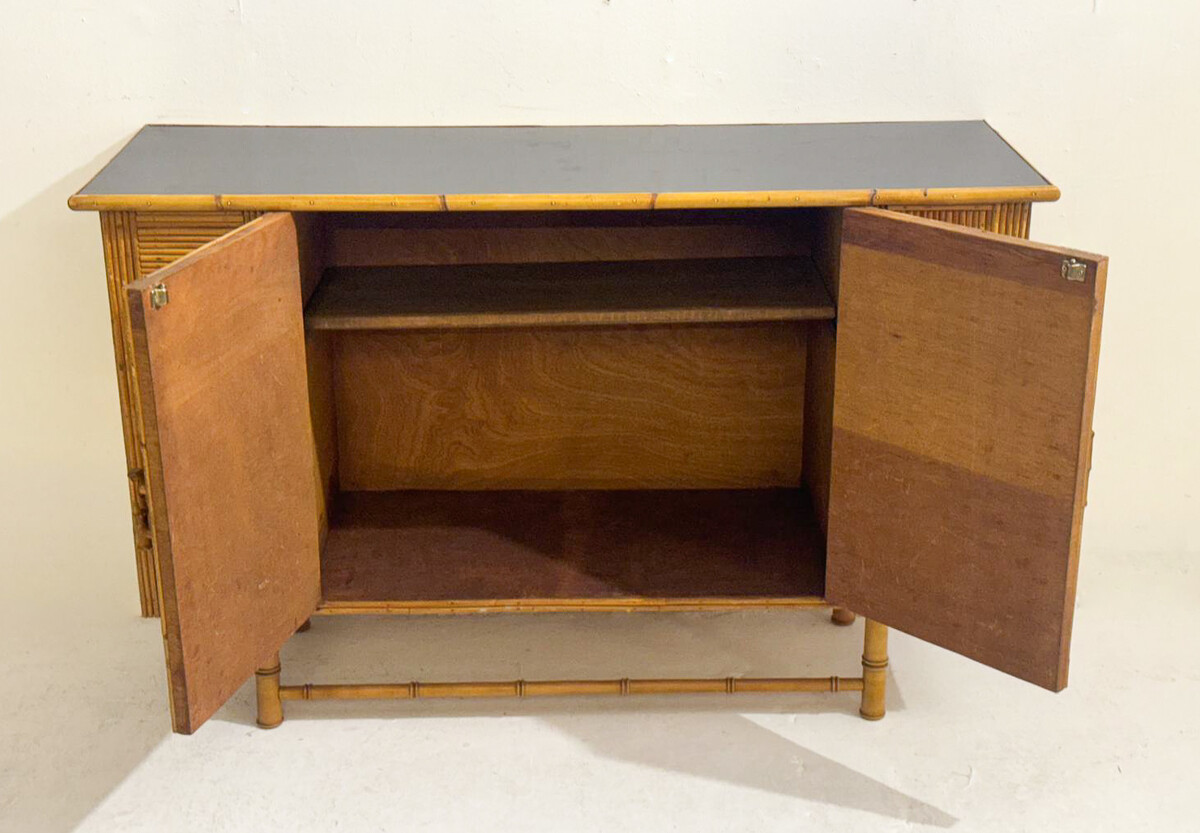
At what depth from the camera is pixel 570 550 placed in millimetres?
2584

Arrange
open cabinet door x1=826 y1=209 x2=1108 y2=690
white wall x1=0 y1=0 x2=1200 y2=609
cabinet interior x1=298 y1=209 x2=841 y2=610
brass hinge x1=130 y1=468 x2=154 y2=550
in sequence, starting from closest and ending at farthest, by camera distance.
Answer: open cabinet door x1=826 y1=209 x2=1108 y2=690 < brass hinge x1=130 y1=468 x2=154 y2=550 < cabinet interior x1=298 y1=209 x2=841 y2=610 < white wall x1=0 y1=0 x2=1200 y2=609

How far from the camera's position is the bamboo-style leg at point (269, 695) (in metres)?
2.43

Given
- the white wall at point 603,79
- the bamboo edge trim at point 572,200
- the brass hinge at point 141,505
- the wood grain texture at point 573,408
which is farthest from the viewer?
the wood grain texture at point 573,408

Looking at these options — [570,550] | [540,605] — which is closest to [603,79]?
[570,550]

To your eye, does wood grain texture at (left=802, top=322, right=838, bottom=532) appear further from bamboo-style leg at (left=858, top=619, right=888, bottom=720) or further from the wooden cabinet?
bamboo-style leg at (left=858, top=619, right=888, bottom=720)

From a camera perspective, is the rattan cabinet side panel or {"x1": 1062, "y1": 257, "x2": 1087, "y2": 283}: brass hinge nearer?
{"x1": 1062, "y1": 257, "x2": 1087, "y2": 283}: brass hinge

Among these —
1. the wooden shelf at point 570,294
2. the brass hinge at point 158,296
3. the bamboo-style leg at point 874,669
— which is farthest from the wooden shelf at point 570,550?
the brass hinge at point 158,296

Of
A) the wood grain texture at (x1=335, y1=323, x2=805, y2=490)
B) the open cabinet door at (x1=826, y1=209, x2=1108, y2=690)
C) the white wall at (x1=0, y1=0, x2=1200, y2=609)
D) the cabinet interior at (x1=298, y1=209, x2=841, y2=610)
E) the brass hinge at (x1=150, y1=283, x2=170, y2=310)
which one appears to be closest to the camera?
the brass hinge at (x1=150, y1=283, x2=170, y2=310)

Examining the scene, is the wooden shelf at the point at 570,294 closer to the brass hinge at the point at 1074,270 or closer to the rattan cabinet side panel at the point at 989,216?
the rattan cabinet side panel at the point at 989,216

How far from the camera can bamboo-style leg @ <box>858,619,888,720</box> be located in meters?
2.42

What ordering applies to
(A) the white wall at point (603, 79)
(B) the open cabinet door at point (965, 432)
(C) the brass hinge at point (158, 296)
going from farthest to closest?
(A) the white wall at point (603, 79), (B) the open cabinet door at point (965, 432), (C) the brass hinge at point (158, 296)

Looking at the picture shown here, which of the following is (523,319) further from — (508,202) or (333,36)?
(333,36)

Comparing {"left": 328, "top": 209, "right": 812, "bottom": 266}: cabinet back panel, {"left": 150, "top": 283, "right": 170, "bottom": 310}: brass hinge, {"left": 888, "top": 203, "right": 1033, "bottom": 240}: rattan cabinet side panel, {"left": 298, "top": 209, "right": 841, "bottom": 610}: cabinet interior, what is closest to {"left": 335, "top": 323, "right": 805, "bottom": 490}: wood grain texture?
{"left": 298, "top": 209, "right": 841, "bottom": 610}: cabinet interior

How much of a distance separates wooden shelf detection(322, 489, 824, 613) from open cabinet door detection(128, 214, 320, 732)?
203 mm
